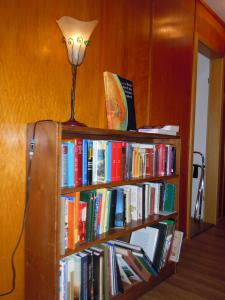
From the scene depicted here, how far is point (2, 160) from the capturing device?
56.7 inches

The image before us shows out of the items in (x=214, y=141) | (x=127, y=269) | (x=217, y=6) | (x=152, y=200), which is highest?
(x=217, y=6)

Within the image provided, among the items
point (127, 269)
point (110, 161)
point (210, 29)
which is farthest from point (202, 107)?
point (127, 269)

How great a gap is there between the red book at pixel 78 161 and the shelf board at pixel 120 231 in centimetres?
35

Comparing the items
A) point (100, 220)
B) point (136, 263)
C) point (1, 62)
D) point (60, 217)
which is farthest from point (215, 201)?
point (1, 62)

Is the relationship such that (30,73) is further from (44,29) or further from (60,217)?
(60,217)

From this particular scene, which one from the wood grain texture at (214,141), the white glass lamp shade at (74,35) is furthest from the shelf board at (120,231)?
the wood grain texture at (214,141)

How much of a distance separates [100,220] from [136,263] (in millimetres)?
485

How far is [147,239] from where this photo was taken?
2.08 m

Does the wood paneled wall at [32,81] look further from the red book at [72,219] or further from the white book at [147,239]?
the white book at [147,239]

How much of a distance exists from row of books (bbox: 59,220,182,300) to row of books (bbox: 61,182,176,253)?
116mm

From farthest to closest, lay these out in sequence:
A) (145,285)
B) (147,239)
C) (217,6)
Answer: (217,6)
(147,239)
(145,285)

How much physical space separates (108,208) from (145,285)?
731 mm

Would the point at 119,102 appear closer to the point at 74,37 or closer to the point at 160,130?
the point at 160,130

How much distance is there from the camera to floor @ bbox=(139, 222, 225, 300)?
197 centimetres
